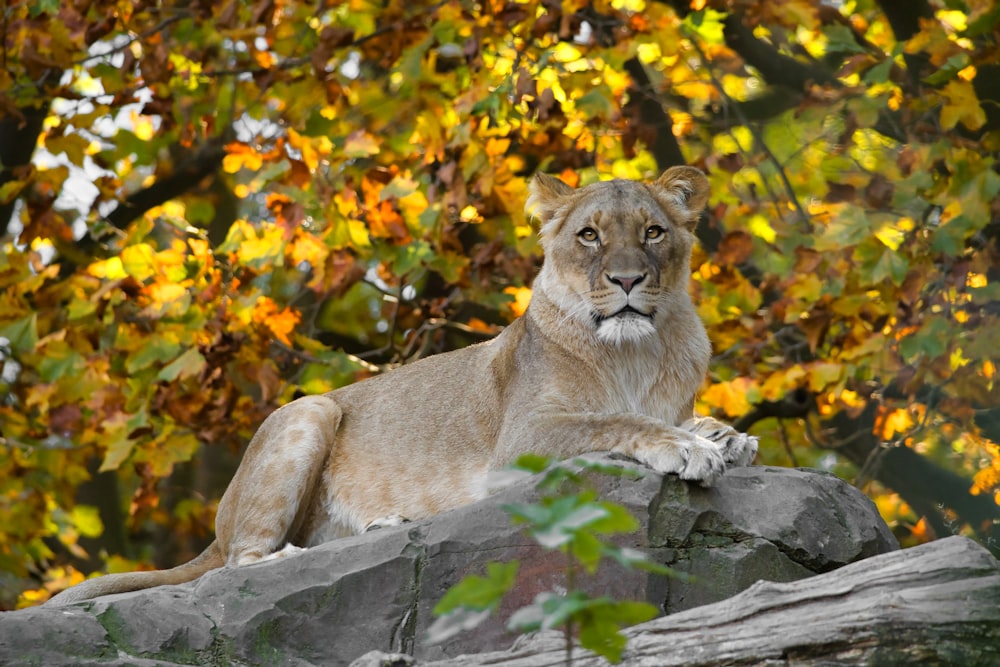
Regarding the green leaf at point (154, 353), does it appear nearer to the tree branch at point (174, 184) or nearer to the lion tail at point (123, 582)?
the tree branch at point (174, 184)

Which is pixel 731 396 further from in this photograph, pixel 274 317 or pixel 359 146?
pixel 274 317

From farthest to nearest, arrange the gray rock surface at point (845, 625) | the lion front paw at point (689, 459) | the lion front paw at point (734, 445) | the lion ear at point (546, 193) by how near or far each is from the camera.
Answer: the lion ear at point (546, 193), the lion front paw at point (734, 445), the lion front paw at point (689, 459), the gray rock surface at point (845, 625)

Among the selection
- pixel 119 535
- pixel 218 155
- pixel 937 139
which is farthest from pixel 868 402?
pixel 119 535

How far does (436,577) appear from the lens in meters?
5.77

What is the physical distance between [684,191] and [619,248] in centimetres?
88

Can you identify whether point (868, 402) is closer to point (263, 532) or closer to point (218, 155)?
point (263, 532)

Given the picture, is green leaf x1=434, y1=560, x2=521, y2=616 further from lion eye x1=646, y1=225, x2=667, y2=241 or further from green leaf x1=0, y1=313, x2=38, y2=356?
green leaf x1=0, y1=313, x2=38, y2=356

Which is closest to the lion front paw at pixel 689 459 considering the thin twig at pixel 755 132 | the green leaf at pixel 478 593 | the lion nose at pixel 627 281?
the lion nose at pixel 627 281

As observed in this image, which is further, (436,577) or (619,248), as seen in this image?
(619,248)

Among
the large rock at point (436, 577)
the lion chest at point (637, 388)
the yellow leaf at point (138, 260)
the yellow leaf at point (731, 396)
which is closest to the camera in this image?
the large rock at point (436, 577)

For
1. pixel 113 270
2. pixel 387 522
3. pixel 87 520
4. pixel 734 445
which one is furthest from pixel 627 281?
pixel 87 520

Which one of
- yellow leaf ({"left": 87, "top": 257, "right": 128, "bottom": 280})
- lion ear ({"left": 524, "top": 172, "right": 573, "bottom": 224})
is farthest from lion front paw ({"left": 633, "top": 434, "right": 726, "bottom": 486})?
yellow leaf ({"left": 87, "top": 257, "right": 128, "bottom": 280})

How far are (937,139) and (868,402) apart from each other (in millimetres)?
2535

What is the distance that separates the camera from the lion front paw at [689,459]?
568 cm
